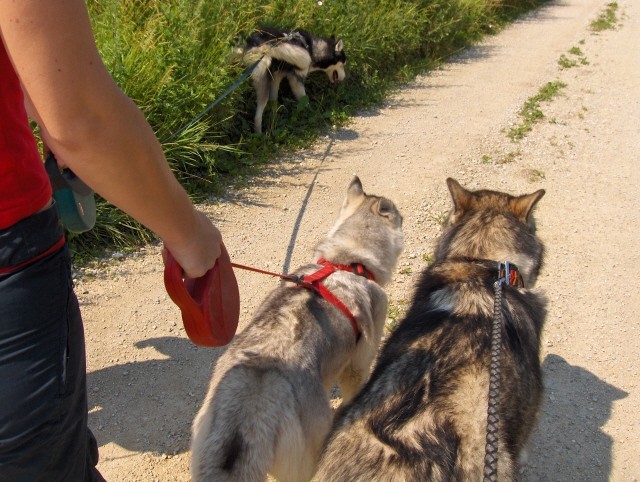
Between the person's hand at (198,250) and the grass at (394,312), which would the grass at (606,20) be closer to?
the grass at (394,312)

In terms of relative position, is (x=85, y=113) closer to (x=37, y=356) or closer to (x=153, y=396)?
(x=37, y=356)

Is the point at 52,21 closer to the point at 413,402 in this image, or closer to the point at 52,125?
the point at 52,125

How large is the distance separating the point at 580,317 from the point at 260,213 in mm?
3073

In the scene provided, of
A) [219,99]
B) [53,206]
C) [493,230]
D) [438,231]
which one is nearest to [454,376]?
[493,230]

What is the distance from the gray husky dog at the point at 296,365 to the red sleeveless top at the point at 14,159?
4.37 feet

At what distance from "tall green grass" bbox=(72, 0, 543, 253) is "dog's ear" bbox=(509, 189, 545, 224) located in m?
3.20

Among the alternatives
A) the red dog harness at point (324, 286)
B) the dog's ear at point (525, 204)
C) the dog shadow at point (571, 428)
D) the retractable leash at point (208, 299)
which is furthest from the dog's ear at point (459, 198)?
the retractable leash at point (208, 299)

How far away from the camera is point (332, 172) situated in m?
6.60

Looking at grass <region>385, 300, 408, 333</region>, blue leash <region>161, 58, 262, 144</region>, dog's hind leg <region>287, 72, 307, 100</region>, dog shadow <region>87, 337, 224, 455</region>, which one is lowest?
grass <region>385, 300, 408, 333</region>

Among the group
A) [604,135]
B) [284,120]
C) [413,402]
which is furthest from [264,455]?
[604,135]

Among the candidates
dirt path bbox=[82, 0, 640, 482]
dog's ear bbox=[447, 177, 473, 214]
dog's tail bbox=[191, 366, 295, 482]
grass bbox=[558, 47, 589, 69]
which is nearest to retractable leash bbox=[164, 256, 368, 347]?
dog's tail bbox=[191, 366, 295, 482]

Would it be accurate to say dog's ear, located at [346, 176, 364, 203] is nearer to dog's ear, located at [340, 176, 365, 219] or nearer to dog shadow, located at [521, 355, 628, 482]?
dog's ear, located at [340, 176, 365, 219]

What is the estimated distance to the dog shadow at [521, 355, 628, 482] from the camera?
3.36 metres

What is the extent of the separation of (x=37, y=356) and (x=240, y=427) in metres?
1.07
